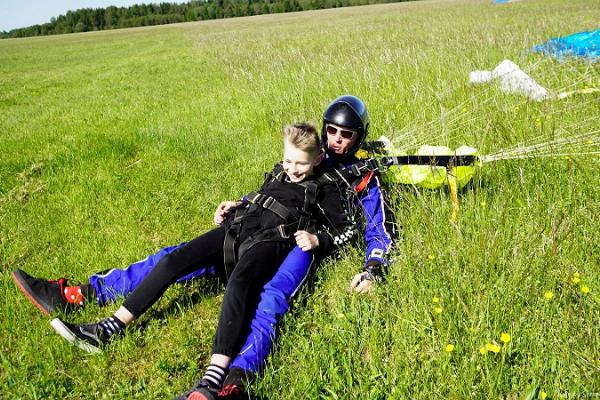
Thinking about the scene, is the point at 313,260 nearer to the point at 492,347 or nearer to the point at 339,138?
the point at 339,138

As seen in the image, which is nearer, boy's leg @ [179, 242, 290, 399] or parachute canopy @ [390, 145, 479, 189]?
boy's leg @ [179, 242, 290, 399]

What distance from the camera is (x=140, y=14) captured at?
4899 inches

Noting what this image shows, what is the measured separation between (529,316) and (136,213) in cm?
398

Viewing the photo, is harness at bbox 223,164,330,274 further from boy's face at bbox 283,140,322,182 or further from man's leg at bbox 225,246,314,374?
man's leg at bbox 225,246,314,374

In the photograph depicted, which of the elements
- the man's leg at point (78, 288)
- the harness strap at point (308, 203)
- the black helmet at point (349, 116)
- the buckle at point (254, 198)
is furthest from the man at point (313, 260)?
the man's leg at point (78, 288)

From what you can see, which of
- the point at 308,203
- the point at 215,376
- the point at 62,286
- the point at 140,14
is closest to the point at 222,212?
the point at 308,203

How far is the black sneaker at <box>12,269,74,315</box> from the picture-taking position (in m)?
3.19

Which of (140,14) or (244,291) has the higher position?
(140,14)

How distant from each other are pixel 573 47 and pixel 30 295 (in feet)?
30.0

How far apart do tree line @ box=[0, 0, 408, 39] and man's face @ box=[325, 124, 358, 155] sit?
340 feet

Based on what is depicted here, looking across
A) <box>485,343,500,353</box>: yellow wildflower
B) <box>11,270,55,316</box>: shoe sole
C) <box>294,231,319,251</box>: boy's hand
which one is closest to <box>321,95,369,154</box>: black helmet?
<box>294,231,319,251</box>: boy's hand

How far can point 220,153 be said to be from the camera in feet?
20.6

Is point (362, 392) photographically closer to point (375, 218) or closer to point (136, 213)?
point (375, 218)

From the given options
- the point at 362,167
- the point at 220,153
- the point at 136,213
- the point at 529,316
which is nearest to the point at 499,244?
the point at 529,316
